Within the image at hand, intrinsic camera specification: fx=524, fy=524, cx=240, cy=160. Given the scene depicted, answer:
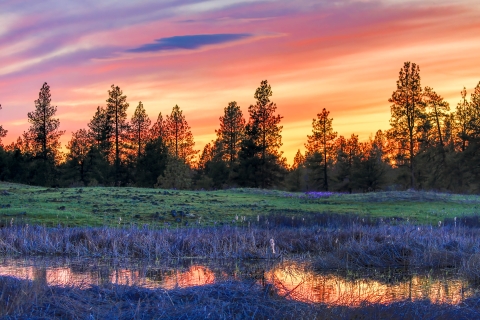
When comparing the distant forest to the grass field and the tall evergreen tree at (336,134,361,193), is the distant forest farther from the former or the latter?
the grass field

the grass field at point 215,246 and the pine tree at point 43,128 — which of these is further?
the pine tree at point 43,128

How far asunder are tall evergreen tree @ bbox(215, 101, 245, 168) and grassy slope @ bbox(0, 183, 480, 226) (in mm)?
33427

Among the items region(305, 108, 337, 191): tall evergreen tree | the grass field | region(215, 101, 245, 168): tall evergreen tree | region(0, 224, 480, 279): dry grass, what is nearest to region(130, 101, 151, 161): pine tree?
region(215, 101, 245, 168): tall evergreen tree

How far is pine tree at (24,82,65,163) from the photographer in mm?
67188

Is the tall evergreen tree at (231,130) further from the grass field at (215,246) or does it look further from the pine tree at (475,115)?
the grass field at (215,246)

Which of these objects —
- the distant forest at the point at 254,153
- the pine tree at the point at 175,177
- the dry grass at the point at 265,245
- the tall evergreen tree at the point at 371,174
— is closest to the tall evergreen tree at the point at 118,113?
the distant forest at the point at 254,153

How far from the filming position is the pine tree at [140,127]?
75.0m

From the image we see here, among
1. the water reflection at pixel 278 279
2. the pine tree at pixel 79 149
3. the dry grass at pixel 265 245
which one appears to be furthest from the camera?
Answer: the pine tree at pixel 79 149

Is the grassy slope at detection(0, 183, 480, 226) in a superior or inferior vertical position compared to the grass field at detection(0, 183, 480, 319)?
superior

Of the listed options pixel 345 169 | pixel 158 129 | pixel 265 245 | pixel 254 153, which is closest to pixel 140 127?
pixel 158 129

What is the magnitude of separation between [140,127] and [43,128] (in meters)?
13.8

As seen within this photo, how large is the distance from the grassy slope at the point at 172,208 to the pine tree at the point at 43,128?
1249 inches

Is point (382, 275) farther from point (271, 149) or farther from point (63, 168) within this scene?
point (63, 168)

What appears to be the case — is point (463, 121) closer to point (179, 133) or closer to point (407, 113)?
point (407, 113)
